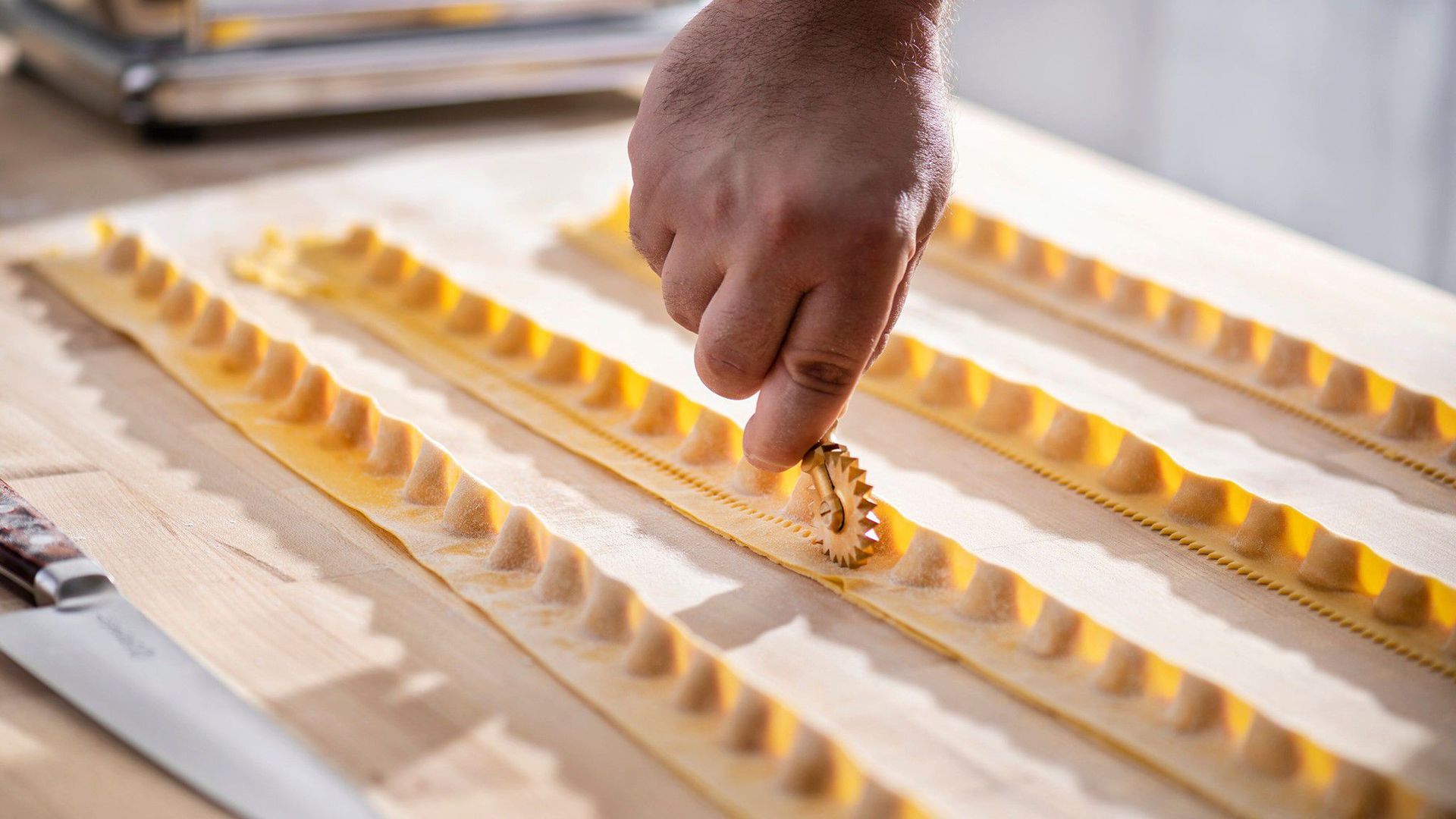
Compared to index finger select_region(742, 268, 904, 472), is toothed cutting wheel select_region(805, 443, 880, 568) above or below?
below

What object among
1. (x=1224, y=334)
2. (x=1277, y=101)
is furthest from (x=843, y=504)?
(x=1277, y=101)

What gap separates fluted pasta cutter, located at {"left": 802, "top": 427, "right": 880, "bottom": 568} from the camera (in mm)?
868

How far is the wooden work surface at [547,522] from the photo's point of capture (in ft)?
2.29

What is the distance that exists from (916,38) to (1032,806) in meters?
0.45

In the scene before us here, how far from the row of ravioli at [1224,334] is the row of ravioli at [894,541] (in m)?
0.24

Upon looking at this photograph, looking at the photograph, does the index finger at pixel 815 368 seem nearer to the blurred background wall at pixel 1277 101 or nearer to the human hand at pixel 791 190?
the human hand at pixel 791 190

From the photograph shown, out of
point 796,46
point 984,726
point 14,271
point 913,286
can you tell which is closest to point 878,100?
point 796,46

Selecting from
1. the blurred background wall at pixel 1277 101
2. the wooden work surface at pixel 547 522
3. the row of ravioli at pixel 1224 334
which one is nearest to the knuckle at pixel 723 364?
the wooden work surface at pixel 547 522

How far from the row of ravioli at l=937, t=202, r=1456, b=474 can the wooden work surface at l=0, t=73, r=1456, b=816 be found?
53mm

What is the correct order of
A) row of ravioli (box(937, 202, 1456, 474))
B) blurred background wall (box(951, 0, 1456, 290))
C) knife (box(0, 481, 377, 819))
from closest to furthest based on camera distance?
1. knife (box(0, 481, 377, 819))
2. row of ravioli (box(937, 202, 1456, 474))
3. blurred background wall (box(951, 0, 1456, 290))

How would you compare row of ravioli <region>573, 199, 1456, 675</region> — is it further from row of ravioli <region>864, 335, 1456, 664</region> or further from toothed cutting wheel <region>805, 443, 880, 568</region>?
toothed cutting wheel <region>805, 443, 880, 568</region>

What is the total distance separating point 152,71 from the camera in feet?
5.17

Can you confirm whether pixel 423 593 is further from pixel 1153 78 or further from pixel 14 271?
pixel 1153 78

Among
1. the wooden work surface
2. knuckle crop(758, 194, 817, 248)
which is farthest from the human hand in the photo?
the wooden work surface
